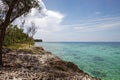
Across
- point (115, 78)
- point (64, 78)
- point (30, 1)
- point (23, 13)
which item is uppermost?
point (30, 1)

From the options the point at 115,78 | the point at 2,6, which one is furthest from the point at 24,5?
the point at 115,78

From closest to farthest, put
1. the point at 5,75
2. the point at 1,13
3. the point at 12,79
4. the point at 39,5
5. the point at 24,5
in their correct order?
the point at 12,79, the point at 5,75, the point at 24,5, the point at 39,5, the point at 1,13

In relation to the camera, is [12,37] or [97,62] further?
[12,37]

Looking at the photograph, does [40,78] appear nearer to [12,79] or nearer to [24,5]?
[12,79]

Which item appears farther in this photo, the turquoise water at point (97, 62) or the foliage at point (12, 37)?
the foliage at point (12, 37)

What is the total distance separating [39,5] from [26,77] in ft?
31.4

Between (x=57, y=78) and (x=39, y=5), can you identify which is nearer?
(x=57, y=78)

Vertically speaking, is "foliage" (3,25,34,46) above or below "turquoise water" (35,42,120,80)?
above

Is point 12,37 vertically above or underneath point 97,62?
above

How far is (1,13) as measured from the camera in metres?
21.7

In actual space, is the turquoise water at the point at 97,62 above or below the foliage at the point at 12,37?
below

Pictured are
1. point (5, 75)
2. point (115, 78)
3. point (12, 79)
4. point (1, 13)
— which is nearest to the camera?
point (12, 79)

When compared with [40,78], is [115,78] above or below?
below

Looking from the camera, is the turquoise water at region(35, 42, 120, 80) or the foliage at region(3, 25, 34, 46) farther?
the foliage at region(3, 25, 34, 46)
